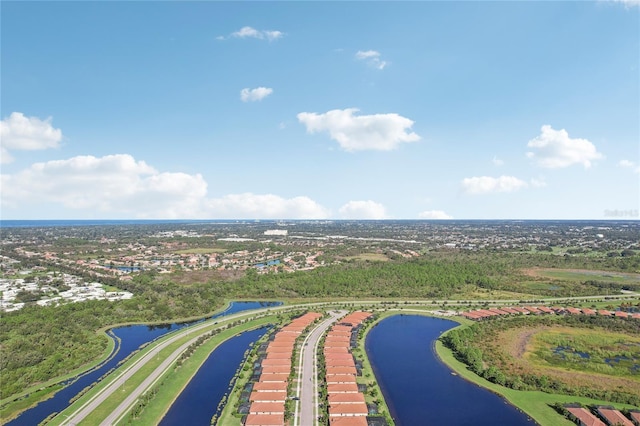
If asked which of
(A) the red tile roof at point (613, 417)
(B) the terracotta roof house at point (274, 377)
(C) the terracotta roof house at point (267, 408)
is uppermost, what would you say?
(B) the terracotta roof house at point (274, 377)

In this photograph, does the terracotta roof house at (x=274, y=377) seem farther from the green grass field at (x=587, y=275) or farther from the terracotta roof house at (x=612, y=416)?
the green grass field at (x=587, y=275)

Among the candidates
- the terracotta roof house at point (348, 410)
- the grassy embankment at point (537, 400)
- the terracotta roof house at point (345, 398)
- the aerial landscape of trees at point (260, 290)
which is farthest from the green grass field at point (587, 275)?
the terracotta roof house at point (348, 410)

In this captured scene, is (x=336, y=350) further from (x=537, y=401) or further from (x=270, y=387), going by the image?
(x=537, y=401)

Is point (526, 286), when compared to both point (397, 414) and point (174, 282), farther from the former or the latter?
point (174, 282)

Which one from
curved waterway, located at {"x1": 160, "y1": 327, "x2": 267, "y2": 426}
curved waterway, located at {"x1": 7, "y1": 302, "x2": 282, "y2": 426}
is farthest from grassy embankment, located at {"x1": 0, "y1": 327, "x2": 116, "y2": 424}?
curved waterway, located at {"x1": 160, "y1": 327, "x2": 267, "y2": 426}

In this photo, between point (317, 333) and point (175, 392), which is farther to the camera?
point (317, 333)

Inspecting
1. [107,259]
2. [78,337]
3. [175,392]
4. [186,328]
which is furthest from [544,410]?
[107,259]

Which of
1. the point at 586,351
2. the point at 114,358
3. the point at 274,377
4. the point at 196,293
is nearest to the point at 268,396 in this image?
the point at 274,377
